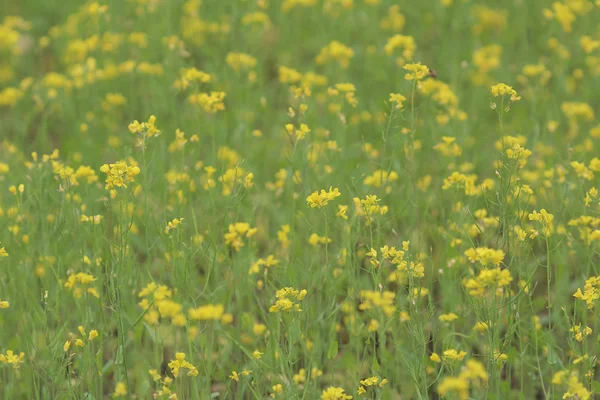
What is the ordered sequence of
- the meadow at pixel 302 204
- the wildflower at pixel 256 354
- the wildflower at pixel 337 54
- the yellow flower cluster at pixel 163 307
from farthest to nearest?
the wildflower at pixel 337 54
the meadow at pixel 302 204
the wildflower at pixel 256 354
the yellow flower cluster at pixel 163 307

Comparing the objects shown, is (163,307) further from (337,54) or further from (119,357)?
(337,54)

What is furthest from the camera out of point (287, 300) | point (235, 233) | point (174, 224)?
point (235, 233)

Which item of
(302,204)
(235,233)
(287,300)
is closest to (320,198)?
(287,300)

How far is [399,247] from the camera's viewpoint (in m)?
3.59

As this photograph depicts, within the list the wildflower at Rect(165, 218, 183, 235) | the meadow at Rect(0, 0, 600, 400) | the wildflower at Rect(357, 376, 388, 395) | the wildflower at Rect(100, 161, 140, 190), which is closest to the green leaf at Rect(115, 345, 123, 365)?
the meadow at Rect(0, 0, 600, 400)

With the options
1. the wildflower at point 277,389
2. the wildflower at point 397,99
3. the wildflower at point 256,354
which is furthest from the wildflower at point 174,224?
the wildflower at point 397,99

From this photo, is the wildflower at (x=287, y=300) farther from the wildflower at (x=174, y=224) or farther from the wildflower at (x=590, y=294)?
the wildflower at (x=590, y=294)

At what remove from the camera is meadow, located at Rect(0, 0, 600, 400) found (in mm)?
2625

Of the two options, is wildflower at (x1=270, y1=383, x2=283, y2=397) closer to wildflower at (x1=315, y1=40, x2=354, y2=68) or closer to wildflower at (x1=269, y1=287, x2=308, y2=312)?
wildflower at (x1=269, y1=287, x2=308, y2=312)

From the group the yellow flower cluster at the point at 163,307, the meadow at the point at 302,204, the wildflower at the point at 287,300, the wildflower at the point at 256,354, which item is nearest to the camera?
the yellow flower cluster at the point at 163,307

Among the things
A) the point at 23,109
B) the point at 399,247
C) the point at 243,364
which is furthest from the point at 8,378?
the point at 23,109

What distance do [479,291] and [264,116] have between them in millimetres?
2725

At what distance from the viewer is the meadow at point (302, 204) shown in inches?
103

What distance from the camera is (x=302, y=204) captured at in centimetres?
343
